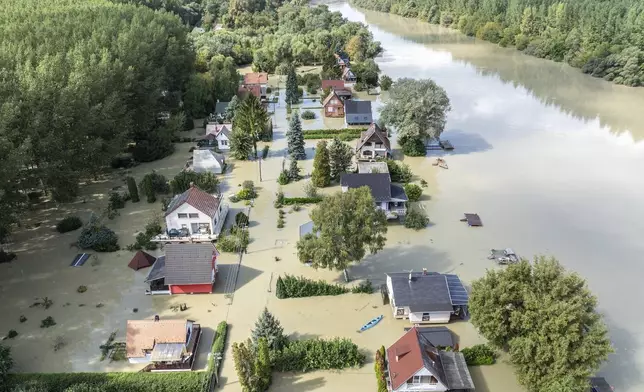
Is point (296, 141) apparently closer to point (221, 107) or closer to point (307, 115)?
point (307, 115)

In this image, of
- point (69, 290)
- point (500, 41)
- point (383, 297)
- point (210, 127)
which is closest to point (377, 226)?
point (383, 297)

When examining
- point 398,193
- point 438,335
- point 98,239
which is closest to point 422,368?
point 438,335

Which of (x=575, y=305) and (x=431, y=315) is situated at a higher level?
(x=575, y=305)

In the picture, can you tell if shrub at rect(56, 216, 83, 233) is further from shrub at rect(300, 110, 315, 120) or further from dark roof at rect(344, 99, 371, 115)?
dark roof at rect(344, 99, 371, 115)

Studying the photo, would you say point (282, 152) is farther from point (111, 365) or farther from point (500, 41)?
point (500, 41)

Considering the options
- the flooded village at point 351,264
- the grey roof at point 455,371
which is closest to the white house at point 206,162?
the flooded village at point 351,264

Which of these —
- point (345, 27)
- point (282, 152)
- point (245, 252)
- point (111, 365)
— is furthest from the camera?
point (345, 27)

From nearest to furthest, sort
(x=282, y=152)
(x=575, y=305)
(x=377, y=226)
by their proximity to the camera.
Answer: (x=575, y=305) → (x=377, y=226) → (x=282, y=152)

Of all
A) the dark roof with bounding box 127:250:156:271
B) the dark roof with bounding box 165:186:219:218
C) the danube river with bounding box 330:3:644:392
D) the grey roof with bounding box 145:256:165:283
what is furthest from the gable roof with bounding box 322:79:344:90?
the grey roof with bounding box 145:256:165:283
